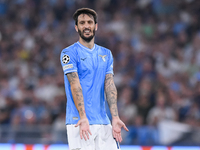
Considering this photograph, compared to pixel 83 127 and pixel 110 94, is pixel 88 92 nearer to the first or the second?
pixel 110 94

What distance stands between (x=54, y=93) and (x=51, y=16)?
4161mm

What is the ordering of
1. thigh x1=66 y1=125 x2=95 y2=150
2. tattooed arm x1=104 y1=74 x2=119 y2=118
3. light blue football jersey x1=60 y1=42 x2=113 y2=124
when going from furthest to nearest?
tattooed arm x1=104 y1=74 x2=119 y2=118 → light blue football jersey x1=60 y1=42 x2=113 y2=124 → thigh x1=66 y1=125 x2=95 y2=150

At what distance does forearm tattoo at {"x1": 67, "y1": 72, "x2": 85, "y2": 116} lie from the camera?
3.52 metres

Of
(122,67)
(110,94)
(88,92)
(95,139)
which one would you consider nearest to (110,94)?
(110,94)

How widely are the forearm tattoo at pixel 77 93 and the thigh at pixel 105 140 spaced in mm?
357

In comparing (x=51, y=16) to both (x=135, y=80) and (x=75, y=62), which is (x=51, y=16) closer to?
(x=135, y=80)

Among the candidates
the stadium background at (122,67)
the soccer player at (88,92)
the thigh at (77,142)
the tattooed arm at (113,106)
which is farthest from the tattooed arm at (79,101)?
the stadium background at (122,67)

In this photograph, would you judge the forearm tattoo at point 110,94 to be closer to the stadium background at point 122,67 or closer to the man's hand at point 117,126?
the man's hand at point 117,126

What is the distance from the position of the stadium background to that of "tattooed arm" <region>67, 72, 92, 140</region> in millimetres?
3856

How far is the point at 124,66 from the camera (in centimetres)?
987

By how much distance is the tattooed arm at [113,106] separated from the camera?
3.68 m

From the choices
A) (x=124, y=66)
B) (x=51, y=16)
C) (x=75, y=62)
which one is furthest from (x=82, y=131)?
(x=51, y=16)

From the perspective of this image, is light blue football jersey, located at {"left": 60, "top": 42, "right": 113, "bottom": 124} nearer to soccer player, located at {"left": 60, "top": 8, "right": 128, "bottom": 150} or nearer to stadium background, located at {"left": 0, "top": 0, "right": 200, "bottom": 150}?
soccer player, located at {"left": 60, "top": 8, "right": 128, "bottom": 150}

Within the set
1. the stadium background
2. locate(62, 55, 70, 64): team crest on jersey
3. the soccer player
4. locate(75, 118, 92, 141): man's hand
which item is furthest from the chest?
the stadium background
